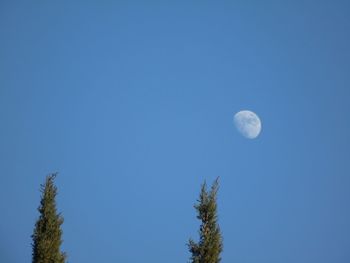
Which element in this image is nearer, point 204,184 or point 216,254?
point 216,254

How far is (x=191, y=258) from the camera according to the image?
29.4 metres

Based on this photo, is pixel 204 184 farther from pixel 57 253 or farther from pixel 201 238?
pixel 57 253

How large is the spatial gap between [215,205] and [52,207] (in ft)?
35.7

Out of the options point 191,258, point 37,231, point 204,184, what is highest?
point 204,184

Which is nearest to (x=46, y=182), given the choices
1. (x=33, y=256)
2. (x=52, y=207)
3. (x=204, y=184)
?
(x=52, y=207)

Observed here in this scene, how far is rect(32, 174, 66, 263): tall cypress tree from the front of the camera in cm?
3153

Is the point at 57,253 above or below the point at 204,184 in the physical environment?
below

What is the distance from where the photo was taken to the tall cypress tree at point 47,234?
31531 millimetres

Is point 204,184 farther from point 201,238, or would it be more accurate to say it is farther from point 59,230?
point 59,230

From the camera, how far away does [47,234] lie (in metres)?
32.1

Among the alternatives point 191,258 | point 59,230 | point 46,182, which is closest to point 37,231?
point 59,230

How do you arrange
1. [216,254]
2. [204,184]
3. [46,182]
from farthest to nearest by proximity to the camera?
[46,182], [204,184], [216,254]

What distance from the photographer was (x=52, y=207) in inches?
1312

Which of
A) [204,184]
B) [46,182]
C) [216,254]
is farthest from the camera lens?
[46,182]
